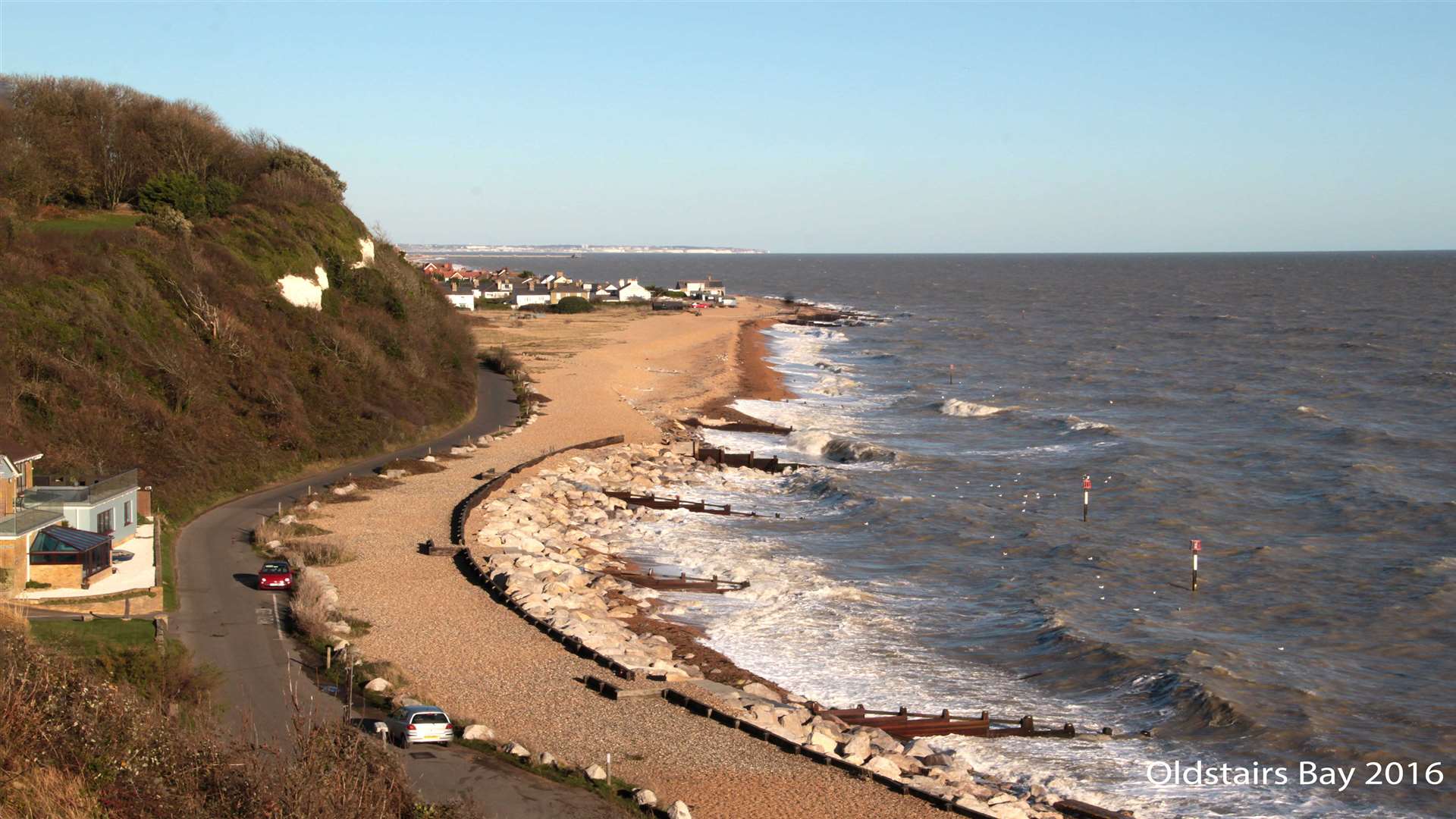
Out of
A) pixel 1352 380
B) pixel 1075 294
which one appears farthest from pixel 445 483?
pixel 1075 294

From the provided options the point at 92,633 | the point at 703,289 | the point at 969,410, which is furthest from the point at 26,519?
the point at 703,289

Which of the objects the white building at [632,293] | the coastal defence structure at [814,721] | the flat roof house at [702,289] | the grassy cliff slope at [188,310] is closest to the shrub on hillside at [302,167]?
the grassy cliff slope at [188,310]

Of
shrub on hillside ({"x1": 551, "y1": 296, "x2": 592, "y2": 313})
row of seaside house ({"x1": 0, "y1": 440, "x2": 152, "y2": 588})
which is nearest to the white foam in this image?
row of seaside house ({"x1": 0, "y1": 440, "x2": 152, "y2": 588})

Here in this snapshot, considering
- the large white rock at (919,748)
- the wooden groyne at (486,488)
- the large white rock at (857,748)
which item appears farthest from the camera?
the wooden groyne at (486,488)

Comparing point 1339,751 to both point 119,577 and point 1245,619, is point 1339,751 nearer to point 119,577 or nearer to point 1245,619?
point 1245,619

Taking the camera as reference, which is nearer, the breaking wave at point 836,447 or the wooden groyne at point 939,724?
the wooden groyne at point 939,724

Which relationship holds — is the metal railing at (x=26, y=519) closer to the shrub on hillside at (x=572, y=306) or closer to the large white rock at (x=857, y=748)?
the large white rock at (x=857, y=748)
